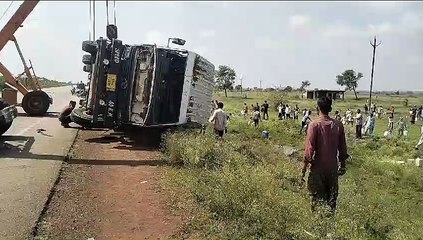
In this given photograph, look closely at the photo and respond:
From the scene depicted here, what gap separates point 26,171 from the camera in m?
8.20

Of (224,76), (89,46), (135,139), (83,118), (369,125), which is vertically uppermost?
(224,76)

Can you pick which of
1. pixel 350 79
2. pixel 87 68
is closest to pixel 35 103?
pixel 87 68

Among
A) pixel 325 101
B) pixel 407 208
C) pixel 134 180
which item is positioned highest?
pixel 325 101

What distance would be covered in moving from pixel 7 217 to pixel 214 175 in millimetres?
2884

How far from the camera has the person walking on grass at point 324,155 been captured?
217 inches

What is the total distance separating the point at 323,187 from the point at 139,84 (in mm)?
6975

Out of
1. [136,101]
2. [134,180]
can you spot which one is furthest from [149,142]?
[134,180]

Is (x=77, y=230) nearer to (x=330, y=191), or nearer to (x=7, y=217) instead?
(x=7, y=217)

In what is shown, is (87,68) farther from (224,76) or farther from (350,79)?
(350,79)

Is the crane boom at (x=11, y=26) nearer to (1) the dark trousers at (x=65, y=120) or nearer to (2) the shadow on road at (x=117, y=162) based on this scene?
(1) the dark trousers at (x=65, y=120)

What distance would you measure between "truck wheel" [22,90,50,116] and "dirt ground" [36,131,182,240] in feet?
34.1

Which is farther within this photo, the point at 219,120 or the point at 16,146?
the point at 219,120

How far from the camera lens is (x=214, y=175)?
7.18 meters

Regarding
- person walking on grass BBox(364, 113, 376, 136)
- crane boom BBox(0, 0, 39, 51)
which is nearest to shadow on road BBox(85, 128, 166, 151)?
crane boom BBox(0, 0, 39, 51)
